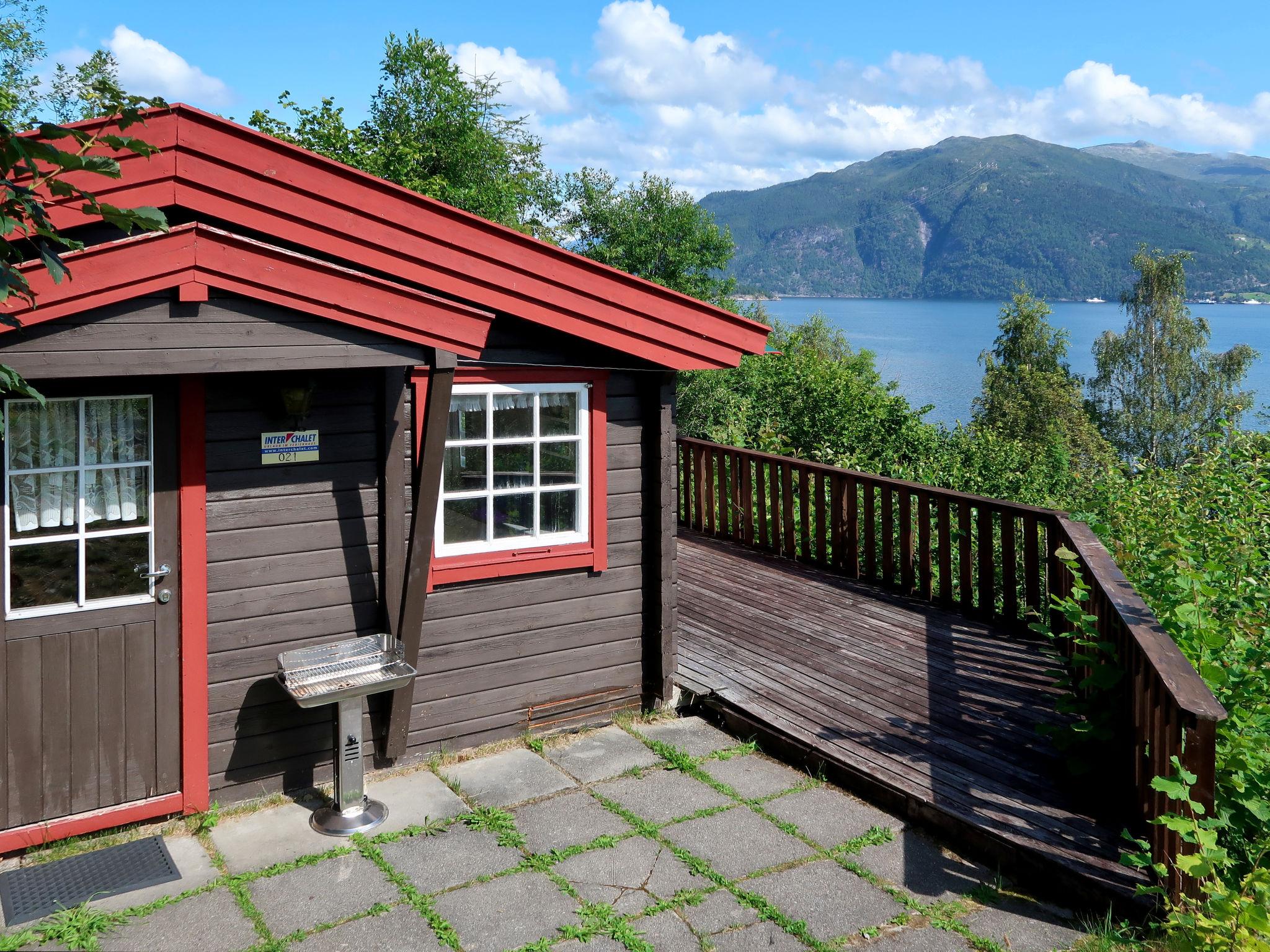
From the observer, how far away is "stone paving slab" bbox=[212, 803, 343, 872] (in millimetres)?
3992

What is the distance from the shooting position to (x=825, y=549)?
8023 mm

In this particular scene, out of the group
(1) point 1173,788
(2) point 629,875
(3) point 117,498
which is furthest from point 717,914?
(3) point 117,498

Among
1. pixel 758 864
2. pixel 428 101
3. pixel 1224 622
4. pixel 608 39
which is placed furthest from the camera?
pixel 608 39

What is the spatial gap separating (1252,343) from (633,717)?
145166 mm

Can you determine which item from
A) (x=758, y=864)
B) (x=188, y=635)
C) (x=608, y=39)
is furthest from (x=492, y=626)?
(x=608, y=39)

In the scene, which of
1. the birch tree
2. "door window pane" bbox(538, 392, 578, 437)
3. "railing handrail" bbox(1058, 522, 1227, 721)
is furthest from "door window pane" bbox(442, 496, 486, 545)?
the birch tree

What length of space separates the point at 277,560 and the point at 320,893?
1432mm

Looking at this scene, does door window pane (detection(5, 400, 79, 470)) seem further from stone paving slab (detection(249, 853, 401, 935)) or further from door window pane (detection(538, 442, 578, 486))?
door window pane (detection(538, 442, 578, 486))

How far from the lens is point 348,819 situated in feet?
14.0

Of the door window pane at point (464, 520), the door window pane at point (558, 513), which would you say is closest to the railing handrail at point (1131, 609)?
the door window pane at point (558, 513)

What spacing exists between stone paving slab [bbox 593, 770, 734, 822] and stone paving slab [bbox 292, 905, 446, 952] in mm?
1163

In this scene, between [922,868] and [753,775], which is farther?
[753,775]

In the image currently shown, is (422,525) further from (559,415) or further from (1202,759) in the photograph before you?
(1202,759)

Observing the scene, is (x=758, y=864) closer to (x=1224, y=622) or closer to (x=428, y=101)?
(x=1224, y=622)
